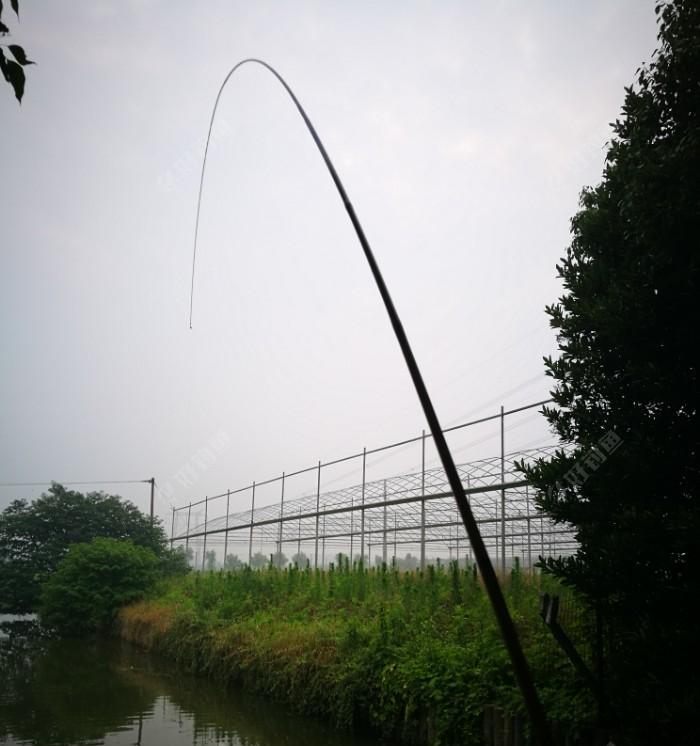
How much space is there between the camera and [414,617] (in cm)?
1001

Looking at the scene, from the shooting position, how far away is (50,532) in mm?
30125

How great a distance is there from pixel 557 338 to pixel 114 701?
397 inches

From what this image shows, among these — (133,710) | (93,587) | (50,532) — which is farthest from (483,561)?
(50,532)

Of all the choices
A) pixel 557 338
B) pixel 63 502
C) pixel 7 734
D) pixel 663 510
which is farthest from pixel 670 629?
pixel 63 502

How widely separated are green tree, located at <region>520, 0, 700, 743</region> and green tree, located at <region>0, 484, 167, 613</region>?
2673 centimetres

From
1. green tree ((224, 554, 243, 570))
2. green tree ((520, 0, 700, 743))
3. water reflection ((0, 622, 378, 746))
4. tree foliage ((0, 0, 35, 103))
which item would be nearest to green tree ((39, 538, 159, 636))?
green tree ((224, 554, 243, 570))

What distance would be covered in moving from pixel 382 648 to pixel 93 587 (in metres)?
18.0

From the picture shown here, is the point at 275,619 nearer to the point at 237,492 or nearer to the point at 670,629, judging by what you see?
the point at 670,629

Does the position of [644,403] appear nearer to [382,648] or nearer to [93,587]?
[382,648]

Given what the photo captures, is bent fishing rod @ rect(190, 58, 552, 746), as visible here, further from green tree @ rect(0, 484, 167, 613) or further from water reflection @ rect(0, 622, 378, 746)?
green tree @ rect(0, 484, 167, 613)

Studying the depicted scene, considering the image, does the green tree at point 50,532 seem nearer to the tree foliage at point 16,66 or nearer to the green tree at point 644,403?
the green tree at point 644,403

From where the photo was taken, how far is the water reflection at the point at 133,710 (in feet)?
29.6

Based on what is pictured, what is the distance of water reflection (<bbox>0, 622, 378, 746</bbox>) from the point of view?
901 cm

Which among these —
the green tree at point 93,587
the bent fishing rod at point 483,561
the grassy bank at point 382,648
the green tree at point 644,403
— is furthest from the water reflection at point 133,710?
the bent fishing rod at point 483,561
